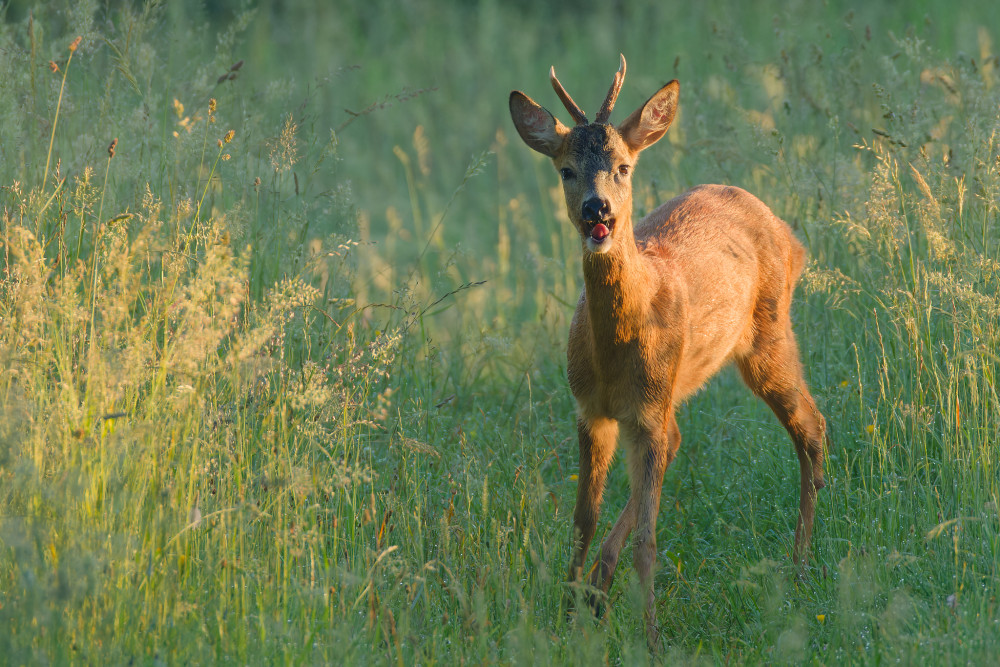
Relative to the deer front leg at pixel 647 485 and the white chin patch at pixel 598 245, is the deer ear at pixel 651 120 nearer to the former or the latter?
the white chin patch at pixel 598 245

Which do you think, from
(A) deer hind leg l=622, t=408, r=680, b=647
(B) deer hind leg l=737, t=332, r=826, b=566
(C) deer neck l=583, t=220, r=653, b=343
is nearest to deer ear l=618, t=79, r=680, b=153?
(C) deer neck l=583, t=220, r=653, b=343

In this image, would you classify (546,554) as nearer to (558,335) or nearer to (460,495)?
(460,495)

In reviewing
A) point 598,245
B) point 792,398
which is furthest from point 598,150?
point 792,398

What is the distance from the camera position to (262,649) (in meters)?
2.92

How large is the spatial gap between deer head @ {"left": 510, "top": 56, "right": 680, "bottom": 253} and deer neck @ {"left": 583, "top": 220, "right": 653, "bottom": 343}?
0.05 metres

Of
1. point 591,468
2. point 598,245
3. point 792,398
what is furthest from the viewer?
point 792,398

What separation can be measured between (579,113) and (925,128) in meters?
2.20

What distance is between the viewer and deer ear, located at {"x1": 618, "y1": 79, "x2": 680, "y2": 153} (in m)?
4.44

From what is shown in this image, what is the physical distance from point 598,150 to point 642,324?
2.41ft

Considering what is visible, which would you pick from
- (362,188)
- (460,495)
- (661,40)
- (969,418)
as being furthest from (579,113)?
(661,40)

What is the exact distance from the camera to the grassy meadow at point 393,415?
307cm

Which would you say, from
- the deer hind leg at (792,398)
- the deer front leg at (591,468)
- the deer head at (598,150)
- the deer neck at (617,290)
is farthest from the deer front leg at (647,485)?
the deer head at (598,150)

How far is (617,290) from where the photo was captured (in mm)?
4168

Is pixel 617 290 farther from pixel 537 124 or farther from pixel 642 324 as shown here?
pixel 537 124
